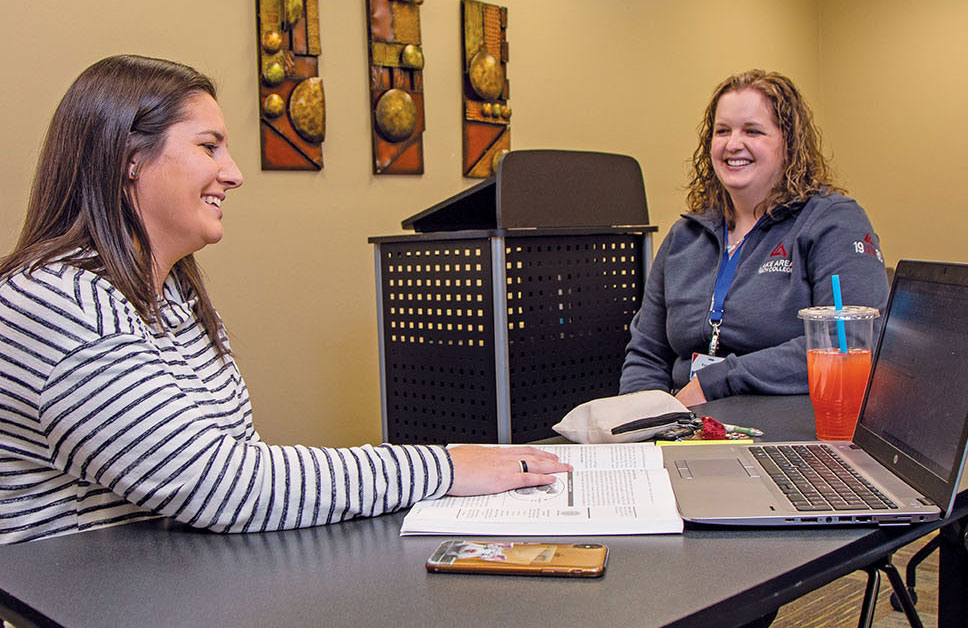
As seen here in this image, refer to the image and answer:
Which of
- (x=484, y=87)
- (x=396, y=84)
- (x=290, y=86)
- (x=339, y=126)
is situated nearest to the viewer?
(x=290, y=86)

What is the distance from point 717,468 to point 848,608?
4.46 ft

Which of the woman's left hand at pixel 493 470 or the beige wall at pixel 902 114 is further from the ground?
the beige wall at pixel 902 114

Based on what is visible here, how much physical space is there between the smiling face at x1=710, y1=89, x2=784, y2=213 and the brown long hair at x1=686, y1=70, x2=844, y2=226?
0.06ft

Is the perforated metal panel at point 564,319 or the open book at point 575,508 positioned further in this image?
the perforated metal panel at point 564,319

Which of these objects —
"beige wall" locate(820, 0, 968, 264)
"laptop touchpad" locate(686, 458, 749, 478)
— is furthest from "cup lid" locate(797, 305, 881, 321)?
"beige wall" locate(820, 0, 968, 264)

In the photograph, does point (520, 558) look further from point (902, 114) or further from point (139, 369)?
point (902, 114)

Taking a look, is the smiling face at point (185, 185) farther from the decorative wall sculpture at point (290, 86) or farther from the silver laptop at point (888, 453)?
the decorative wall sculpture at point (290, 86)

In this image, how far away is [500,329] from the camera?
2.05m

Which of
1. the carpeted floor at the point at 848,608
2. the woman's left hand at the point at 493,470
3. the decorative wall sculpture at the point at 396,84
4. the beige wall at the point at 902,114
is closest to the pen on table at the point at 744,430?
the woman's left hand at the point at 493,470

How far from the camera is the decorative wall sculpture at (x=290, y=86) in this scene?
2809 mm

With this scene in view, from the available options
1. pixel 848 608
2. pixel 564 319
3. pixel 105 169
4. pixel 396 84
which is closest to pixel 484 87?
pixel 396 84

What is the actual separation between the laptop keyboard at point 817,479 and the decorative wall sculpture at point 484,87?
2306 millimetres

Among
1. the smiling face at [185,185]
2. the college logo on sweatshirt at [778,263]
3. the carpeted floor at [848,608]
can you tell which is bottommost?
the carpeted floor at [848,608]

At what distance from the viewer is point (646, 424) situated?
52.1 inches
